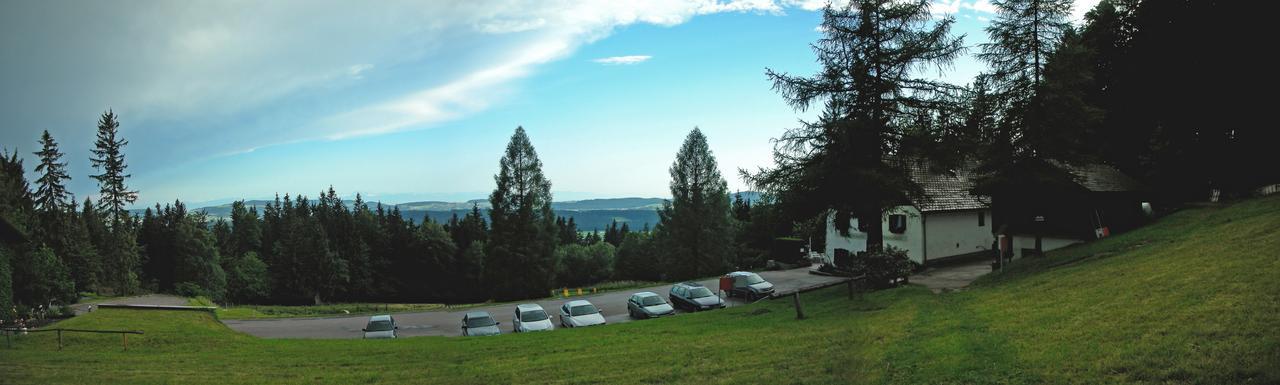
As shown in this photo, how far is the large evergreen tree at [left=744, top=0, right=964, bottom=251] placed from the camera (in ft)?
64.1

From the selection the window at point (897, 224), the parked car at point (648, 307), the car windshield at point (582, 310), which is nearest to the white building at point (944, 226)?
the window at point (897, 224)

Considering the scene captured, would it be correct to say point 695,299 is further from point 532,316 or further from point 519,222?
point 519,222

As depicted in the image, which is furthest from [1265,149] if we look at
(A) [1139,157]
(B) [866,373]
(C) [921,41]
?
(B) [866,373]

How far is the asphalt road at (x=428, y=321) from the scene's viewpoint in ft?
98.0

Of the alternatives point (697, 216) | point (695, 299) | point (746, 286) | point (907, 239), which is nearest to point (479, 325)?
point (695, 299)

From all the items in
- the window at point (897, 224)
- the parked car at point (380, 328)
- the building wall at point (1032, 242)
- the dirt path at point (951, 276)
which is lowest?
the parked car at point (380, 328)

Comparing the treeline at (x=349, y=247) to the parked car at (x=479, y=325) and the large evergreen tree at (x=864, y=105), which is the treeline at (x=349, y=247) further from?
the parked car at (x=479, y=325)

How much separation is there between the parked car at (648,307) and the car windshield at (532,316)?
4.47 metres

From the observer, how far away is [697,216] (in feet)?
175

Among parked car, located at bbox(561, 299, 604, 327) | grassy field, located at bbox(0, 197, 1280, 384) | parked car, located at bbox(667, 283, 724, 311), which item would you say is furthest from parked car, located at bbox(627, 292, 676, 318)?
grassy field, located at bbox(0, 197, 1280, 384)

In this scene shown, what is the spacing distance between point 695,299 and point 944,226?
51.6 feet

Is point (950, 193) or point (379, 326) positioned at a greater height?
point (950, 193)

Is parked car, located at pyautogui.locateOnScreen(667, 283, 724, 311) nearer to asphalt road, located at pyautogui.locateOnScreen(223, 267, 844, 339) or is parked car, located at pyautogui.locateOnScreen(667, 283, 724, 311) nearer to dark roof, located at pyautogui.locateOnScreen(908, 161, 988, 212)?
asphalt road, located at pyautogui.locateOnScreen(223, 267, 844, 339)

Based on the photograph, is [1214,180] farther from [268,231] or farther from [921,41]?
[268,231]
